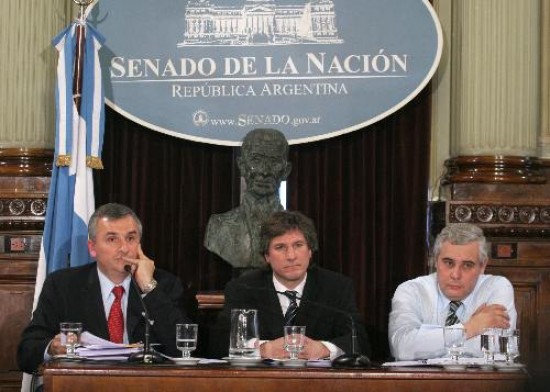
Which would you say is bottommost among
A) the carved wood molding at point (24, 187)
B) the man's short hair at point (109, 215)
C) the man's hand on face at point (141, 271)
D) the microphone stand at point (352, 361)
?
the microphone stand at point (352, 361)

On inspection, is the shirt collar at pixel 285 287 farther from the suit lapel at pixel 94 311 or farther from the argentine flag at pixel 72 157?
the argentine flag at pixel 72 157

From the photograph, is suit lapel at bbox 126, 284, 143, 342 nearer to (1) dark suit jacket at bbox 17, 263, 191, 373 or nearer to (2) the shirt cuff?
(1) dark suit jacket at bbox 17, 263, 191, 373

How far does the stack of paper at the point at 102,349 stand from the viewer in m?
3.90

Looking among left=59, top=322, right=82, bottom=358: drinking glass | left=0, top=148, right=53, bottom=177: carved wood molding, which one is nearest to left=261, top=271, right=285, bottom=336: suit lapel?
left=59, top=322, right=82, bottom=358: drinking glass

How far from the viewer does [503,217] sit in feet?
19.4

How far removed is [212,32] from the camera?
6.16 metres

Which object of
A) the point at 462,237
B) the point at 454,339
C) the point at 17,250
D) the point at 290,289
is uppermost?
the point at 462,237

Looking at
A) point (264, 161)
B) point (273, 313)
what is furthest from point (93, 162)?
point (273, 313)

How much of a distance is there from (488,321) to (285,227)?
3.02 ft

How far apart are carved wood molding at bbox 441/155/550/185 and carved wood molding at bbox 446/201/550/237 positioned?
0.15 m

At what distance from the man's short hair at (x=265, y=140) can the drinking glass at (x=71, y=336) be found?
5.63 ft

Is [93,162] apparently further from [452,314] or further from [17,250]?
[452,314]

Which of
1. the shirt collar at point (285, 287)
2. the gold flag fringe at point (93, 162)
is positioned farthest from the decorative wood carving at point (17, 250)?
the shirt collar at point (285, 287)

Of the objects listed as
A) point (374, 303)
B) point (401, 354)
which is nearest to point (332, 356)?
point (401, 354)
